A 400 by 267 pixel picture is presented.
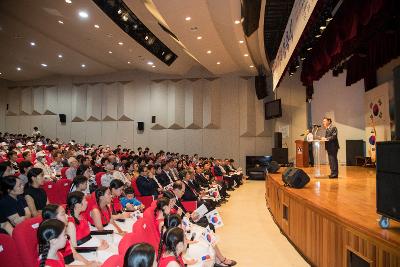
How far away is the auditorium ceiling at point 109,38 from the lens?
9258mm

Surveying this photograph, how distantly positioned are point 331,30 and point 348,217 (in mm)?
6190

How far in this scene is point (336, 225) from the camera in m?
3.73

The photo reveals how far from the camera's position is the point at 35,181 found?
4617 millimetres

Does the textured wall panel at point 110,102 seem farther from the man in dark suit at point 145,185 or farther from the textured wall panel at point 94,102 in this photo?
the man in dark suit at point 145,185

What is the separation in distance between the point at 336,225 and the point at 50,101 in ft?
62.6

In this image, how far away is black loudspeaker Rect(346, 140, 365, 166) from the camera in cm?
1139

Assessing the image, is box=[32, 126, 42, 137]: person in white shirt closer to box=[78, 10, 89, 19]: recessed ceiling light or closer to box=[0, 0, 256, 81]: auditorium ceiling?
box=[0, 0, 256, 81]: auditorium ceiling

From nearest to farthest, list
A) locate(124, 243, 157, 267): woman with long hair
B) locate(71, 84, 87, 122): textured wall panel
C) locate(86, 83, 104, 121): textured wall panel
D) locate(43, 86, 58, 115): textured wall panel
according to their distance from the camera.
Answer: locate(124, 243, 157, 267): woman with long hair
locate(86, 83, 104, 121): textured wall panel
locate(71, 84, 87, 122): textured wall panel
locate(43, 86, 58, 115): textured wall panel

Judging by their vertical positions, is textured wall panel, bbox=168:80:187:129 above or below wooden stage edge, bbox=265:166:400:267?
above

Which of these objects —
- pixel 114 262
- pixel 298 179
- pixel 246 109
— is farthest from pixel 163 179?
pixel 246 109

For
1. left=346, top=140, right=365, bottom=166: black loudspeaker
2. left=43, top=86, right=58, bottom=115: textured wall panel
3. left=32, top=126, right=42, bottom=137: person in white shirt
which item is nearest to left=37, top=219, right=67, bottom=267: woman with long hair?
left=346, top=140, right=365, bottom=166: black loudspeaker

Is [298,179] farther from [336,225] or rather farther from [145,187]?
[145,187]

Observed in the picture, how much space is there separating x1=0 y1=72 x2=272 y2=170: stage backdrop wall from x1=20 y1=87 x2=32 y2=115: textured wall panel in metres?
0.18

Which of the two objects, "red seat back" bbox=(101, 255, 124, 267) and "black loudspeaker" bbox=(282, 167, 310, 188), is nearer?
"red seat back" bbox=(101, 255, 124, 267)
